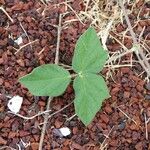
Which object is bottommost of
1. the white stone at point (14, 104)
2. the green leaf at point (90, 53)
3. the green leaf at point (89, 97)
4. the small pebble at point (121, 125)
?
the small pebble at point (121, 125)

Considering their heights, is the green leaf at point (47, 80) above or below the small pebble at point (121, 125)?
above

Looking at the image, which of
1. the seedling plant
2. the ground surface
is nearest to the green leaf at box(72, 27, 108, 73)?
the seedling plant

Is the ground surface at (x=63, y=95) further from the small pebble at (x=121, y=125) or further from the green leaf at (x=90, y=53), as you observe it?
the green leaf at (x=90, y=53)

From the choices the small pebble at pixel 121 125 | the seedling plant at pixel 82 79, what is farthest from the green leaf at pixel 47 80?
the small pebble at pixel 121 125

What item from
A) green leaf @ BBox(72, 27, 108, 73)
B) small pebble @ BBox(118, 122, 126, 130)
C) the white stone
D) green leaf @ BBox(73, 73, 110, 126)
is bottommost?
small pebble @ BBox(118, 122, 126, 130)

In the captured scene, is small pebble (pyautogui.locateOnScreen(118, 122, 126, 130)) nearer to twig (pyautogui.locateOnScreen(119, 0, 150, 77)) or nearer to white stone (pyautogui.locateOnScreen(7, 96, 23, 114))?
twig (pyautogui.locateOnScreen(119, 0, 150, 77))

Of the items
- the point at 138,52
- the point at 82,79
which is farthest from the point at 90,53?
the point at 138,52

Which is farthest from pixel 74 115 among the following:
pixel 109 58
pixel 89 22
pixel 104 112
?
pixel 89 22

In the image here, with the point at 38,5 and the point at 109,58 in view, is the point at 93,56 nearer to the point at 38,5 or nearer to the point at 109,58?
the point at 109,58
